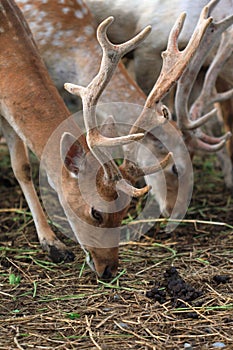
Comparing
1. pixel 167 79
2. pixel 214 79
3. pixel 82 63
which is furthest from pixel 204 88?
pixel 167 79

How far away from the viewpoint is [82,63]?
17.1 ft

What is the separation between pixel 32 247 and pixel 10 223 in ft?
1.85

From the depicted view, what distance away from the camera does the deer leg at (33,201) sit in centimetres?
451

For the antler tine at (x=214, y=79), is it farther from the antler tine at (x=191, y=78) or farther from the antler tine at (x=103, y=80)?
the antler tine at (x=103, y=80)

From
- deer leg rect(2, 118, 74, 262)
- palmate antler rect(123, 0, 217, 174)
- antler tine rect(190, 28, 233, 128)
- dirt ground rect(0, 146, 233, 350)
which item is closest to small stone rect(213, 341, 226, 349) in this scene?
dirt ground rect(0, 146, 233, 350)

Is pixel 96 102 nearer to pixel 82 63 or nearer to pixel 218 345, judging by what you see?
pixel 218 345

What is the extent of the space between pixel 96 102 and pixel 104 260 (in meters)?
0.92

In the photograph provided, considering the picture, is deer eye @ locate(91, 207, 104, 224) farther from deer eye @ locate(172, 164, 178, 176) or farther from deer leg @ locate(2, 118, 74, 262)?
deer eye @ locate(172, 164, 178, 176)

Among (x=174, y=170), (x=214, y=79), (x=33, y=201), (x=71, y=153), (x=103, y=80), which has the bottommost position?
(x=174, y=170)

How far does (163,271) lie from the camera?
427 cm

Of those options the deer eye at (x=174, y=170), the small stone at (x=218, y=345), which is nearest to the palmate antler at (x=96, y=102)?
the small stone at (x=218, y=345)

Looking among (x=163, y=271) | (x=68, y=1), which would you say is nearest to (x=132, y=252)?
(x=163, y=271)

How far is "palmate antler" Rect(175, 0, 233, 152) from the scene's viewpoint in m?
5.08

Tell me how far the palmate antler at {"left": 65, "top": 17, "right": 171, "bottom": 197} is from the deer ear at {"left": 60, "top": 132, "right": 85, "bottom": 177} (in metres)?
0.19
